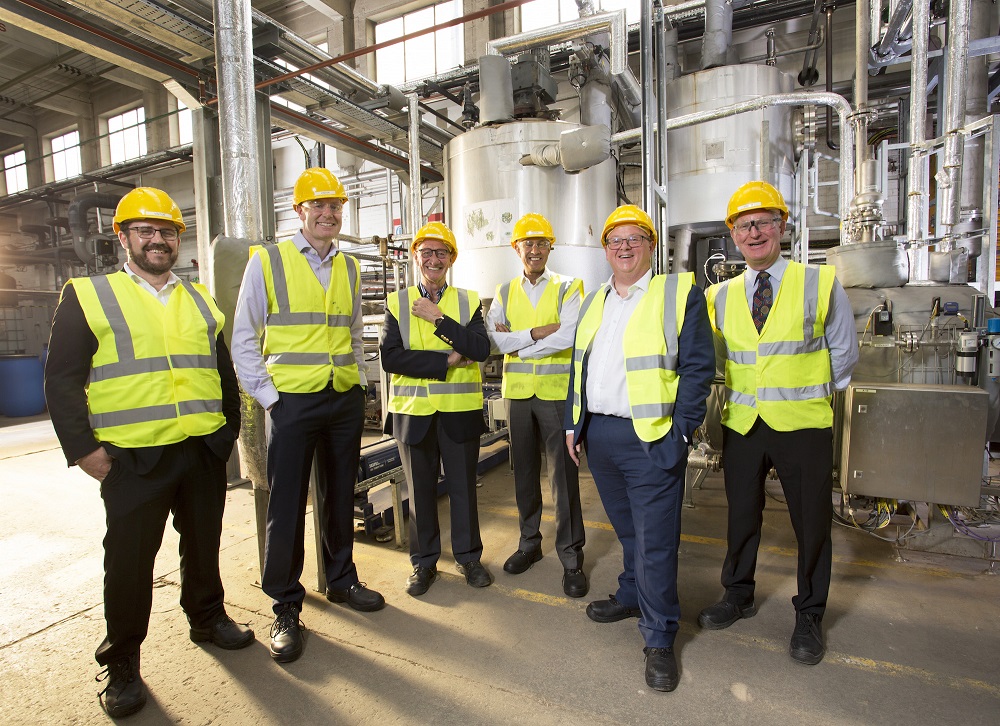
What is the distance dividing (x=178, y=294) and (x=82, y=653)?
1.67 meters

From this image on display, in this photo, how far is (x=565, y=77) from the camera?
26.2 feet

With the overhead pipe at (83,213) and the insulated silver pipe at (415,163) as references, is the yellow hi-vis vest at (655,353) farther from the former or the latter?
the overhead pipe at (83,213)

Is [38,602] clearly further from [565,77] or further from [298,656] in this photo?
[565,77]

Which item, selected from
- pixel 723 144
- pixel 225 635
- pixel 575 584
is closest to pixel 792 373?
pixel 575 584

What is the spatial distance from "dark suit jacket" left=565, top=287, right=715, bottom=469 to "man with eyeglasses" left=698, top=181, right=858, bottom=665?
32 centimetres

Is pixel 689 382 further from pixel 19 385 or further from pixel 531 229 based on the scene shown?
pixel 19 385

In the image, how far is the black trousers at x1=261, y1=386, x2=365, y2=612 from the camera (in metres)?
2.32

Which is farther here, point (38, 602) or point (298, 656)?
point (38, 602)

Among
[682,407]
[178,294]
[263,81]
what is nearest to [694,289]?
[682,407]

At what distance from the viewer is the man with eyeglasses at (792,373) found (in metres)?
2.18

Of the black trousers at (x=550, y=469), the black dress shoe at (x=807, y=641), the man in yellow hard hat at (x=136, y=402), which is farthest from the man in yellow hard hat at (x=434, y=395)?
the black dress shoe at (x=807, y=641)

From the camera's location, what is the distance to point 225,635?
7.72ft

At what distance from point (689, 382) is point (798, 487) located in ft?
2.30

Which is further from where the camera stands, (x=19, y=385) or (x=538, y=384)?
(x=19, y=385)
